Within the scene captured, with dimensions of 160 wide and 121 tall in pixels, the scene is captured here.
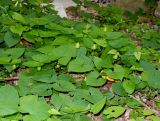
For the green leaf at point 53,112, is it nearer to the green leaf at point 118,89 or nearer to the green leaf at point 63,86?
the green leaf at point 63,86

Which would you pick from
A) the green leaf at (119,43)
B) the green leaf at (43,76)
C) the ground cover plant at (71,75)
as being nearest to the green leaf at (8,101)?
the ground cover plant at (71,75)

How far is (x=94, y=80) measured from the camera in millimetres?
2414

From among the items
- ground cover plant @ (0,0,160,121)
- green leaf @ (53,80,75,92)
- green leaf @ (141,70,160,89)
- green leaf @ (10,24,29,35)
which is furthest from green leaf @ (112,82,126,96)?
green leaf @ (10,24,29,35)

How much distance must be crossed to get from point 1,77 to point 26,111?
800 mm

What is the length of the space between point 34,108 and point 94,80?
0.65 metres

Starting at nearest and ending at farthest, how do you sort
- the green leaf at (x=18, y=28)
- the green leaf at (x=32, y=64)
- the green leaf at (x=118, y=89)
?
the green leaf at (x=118, y=89) → the green leaf at (x=32, y=64) → the green leaf at (x=18, y=28)

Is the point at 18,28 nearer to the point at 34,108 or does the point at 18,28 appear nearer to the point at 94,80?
the point at 94,80

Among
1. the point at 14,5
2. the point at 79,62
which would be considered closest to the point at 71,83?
the point at 79,62

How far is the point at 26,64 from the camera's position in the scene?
2527 millimetres

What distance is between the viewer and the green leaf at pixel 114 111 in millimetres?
2184

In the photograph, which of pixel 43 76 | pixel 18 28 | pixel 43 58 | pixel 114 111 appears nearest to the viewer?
pixel 114 111

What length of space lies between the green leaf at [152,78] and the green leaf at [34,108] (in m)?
0.89

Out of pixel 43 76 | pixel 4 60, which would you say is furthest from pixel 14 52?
pixel 43 76

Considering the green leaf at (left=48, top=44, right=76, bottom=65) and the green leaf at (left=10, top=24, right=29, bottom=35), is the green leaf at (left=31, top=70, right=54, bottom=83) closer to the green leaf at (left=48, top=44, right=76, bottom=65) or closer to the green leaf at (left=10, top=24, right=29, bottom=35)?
the green leaf at (left=48, top=44, right=76, bottom=65)
